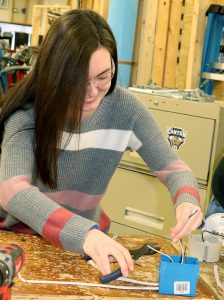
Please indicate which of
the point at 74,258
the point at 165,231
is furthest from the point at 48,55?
the point at 165,231

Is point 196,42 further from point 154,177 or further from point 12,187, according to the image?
point 12,187

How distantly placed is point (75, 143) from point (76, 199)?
185 millimetres

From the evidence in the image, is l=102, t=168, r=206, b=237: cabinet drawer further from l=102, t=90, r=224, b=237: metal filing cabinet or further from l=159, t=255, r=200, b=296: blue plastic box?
l=159, t=255, r=200, b=296: blue plastic box

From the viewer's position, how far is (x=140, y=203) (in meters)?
2.84

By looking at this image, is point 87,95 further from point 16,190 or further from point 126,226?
point 126,226

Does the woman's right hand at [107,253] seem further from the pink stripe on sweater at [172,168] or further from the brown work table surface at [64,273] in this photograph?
the pink stripe on sweater at [172,168]

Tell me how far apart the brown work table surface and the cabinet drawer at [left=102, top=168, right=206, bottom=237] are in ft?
3.58

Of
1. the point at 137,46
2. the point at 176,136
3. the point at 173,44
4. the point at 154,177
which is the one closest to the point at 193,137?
the point at 176,136

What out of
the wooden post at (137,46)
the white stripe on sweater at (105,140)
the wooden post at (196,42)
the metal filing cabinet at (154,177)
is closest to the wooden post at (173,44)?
the wooden post at (196,42)

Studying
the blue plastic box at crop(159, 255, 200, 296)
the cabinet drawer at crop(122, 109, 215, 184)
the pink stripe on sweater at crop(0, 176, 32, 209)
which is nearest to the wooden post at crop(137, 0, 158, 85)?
the cabinet drawer at crop(122, 109, 215, 184)

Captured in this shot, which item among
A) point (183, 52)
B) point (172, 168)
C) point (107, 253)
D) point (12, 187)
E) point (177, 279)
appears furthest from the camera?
point (183, 52)

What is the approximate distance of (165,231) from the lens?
2.73 meters

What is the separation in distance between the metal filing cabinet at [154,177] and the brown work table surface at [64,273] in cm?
104

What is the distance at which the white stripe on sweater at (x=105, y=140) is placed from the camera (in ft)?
5.50
